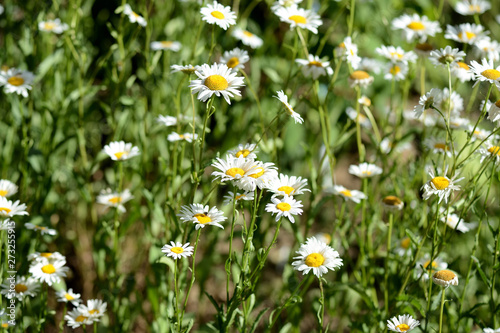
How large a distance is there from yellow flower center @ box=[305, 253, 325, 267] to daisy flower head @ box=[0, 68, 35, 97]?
1.02 metres

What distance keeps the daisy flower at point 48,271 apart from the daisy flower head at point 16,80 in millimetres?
549

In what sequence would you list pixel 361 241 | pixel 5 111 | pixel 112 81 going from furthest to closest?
pixel 5 111
pixel 112 81
pixel 361 241

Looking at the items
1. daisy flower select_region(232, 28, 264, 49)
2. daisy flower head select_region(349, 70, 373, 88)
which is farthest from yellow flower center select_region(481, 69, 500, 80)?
daisy flower select_region(232, 28, 264, 49)

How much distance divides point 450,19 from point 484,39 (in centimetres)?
232

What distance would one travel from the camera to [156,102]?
2355 mm

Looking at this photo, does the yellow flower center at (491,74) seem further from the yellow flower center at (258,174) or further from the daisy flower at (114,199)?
the daisy flower at (114,199)

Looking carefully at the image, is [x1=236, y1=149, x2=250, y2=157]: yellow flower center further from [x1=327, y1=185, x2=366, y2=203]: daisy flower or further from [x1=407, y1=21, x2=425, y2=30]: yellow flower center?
[x1=407, y1=21, x2=425, y2=30]: yellow flower center

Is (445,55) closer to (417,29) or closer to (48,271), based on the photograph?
(417,29)

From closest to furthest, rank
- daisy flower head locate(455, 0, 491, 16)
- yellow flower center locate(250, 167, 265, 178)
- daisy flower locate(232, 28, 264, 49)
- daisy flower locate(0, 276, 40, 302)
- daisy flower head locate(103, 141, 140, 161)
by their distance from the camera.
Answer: yellow flower center locate(250, 167, 265, 178) < daisy flower locate(0, 276, 40, 302) < daisy flower head locate(103, 141, 140, 161) < daisy flower locate(232, 28, 264, 49) < daisy flower head locate(455, 0, 491, 16)

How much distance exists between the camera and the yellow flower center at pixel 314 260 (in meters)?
1.22

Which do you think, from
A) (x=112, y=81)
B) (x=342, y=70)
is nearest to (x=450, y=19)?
(x=342, y=70)

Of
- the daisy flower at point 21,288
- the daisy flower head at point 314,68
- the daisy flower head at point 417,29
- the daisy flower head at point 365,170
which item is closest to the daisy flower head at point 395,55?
the daisy flower head at point 417,29

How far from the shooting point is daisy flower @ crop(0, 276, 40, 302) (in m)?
1.40

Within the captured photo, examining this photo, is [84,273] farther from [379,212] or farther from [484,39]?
[484,39]
